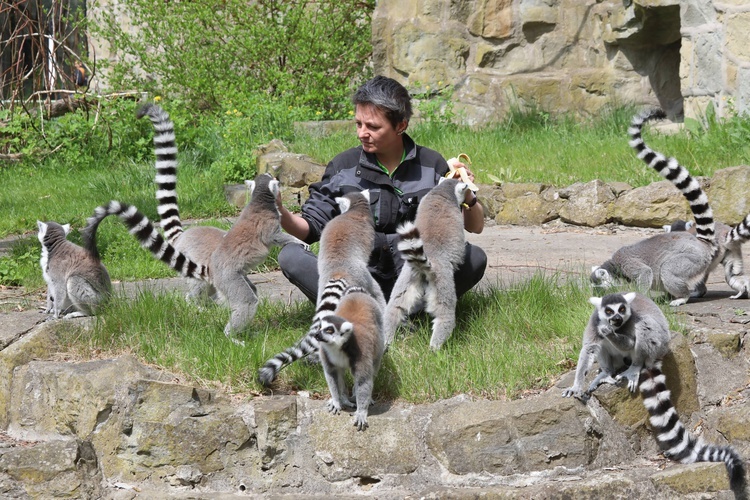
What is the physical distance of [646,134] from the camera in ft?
25.4

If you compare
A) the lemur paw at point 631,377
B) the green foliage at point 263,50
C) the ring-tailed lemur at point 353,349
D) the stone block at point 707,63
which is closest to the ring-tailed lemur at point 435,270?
the ring-tailed lemur at point 353,349

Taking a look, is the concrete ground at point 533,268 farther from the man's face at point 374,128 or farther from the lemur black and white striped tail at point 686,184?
the man's face at point 374,128

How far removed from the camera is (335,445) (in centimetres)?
357

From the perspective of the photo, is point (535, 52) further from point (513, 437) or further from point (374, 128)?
point (513, 437)

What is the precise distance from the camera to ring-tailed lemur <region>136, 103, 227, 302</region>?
470 cm

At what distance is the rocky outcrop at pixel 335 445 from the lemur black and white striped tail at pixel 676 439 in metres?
0.08

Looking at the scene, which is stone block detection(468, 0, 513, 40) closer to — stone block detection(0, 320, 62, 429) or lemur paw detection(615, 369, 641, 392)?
lemur paw detection(615, 369, 641, 392)

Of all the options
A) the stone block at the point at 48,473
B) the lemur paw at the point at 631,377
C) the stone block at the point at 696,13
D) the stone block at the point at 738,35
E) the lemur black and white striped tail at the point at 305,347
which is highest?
the stone block at the point at 696,13

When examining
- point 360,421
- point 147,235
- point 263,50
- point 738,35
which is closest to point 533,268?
point 360,421

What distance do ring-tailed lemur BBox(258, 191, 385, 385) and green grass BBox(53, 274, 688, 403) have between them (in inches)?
9.1

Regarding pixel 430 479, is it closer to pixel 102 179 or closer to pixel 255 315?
pixel 255 315

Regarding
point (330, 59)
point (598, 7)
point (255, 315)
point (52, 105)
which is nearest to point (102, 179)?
point (52, 105)

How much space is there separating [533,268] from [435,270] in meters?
1.69

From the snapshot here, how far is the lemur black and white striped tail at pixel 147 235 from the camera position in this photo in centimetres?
421
